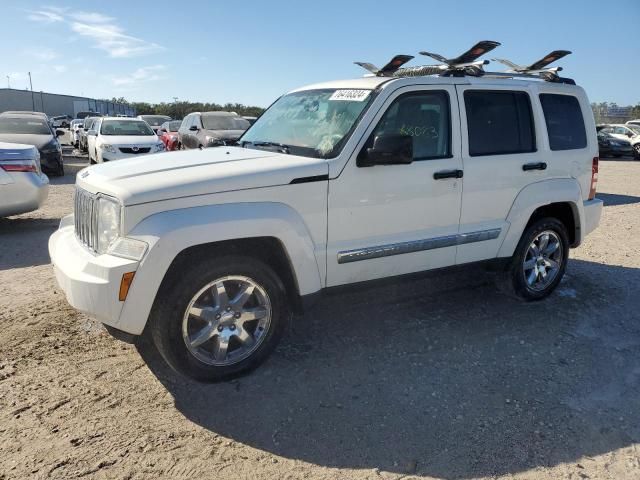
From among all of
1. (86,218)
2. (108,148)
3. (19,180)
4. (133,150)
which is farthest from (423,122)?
(108,148)

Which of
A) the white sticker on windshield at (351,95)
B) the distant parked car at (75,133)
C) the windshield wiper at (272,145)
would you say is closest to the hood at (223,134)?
the windshield wiper at (272,145)

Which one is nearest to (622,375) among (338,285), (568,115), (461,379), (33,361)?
(461,379)

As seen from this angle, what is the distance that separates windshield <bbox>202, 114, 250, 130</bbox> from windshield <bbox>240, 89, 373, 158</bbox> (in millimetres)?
9950

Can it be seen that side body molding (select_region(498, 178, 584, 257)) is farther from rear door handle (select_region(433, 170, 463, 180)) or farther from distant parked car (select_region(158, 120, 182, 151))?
distant parked car (select_region(158, 120, 182, 151))

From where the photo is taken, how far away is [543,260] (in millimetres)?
4926

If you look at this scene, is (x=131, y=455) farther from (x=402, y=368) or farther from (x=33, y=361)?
(x=402, y=368)

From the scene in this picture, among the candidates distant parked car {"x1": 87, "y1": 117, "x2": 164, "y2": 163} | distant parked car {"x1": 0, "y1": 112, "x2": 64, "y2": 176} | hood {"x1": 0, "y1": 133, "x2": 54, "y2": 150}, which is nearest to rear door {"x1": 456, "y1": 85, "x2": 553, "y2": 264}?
distant parked car {"x1": 87, "y1": 117, "x2": 164, "y2": 163}

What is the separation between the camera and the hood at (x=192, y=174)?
9.95 feet

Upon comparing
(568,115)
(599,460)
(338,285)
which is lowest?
(599,460)

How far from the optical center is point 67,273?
3156mm

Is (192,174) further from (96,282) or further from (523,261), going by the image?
(523,261)

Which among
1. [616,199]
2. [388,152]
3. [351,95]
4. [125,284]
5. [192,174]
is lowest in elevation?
[616,199]

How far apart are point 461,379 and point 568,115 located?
9.50 feet

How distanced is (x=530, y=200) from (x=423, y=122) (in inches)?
51.2
